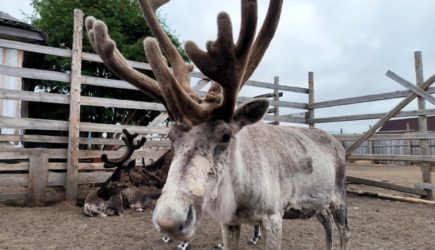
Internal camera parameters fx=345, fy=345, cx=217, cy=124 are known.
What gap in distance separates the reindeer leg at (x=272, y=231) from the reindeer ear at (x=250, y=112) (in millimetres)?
798

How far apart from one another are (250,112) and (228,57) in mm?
408

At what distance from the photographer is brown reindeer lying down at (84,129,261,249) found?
5996mm

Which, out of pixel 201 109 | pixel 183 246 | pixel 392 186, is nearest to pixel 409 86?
pixel 392 186

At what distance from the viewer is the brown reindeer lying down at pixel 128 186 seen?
6.00 m

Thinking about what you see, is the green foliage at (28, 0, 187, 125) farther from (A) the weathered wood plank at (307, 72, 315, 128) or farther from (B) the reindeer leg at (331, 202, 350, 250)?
(B) the reindeer leg at (331, 202, 350, 250)

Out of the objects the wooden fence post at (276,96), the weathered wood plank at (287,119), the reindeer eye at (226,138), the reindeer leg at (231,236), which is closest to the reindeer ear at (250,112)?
the reindeer eye at (226,138)

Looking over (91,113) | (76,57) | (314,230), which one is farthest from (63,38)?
(314,230)

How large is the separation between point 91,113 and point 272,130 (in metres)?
8.01

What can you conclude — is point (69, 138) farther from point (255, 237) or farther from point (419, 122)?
point (419, 122)

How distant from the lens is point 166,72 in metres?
2.19

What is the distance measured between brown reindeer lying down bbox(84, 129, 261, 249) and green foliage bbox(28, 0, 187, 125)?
4071 mm

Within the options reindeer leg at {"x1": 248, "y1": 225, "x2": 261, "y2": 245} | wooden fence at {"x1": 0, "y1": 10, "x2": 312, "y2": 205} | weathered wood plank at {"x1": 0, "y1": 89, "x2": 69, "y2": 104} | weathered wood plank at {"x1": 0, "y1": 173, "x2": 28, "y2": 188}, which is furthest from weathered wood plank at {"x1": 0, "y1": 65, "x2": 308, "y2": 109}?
reindeer leg at {"x1": 248, "y1": 225, "x2": 261, "y2": 245}

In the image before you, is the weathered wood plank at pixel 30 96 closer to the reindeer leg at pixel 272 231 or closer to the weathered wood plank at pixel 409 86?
the reindeer leg at pixel 272 231

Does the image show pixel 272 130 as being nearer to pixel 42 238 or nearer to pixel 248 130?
Answer: pixel 248 130
